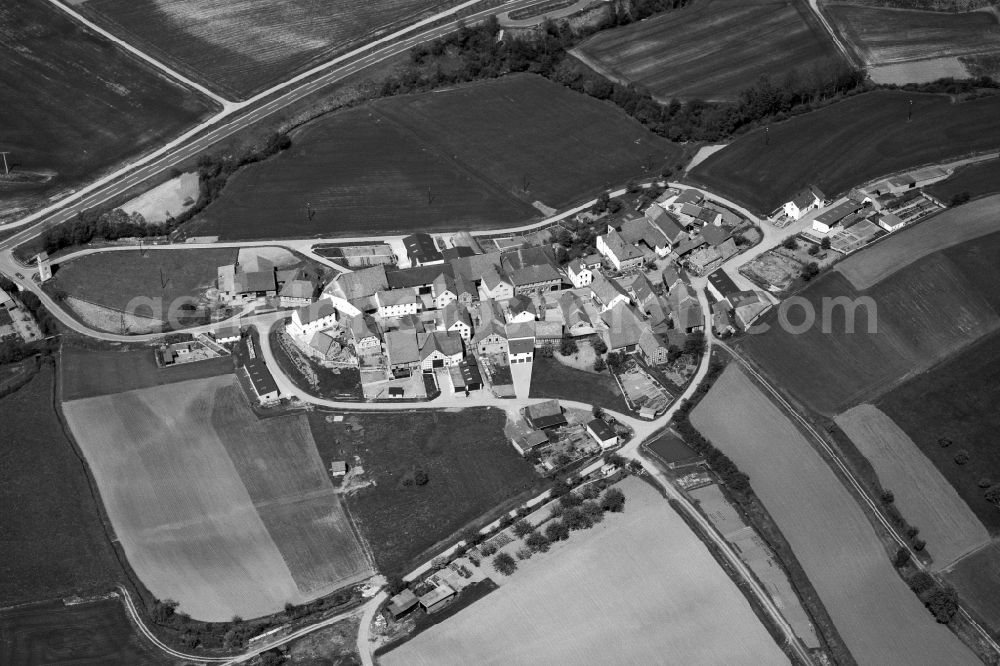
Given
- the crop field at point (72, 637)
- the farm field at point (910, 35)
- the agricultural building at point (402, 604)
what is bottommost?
the crop field at point (72, 637)

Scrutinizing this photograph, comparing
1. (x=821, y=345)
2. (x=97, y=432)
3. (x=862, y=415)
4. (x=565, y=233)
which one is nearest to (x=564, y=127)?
(x=565, y=233)

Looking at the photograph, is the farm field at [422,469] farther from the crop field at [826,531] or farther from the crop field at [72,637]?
the crop field at [72,637]

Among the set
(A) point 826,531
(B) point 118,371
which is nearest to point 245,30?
(B) point 118,371

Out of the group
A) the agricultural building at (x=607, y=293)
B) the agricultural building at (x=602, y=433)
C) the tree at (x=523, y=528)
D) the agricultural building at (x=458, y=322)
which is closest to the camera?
the tree at (x=523, y=528)

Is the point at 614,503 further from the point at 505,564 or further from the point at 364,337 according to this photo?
the point at 364,337

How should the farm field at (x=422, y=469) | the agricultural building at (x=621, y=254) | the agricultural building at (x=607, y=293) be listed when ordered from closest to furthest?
1. the farm field at (x=422, y=469)
2. the agricultural building at (x=607, y=293)
3. the agricultural building at (x=621, y=254)

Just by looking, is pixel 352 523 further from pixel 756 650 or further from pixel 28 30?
pixel 28 30

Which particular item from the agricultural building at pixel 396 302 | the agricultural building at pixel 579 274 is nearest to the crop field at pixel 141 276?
the agricultural building at pixel 396 302
